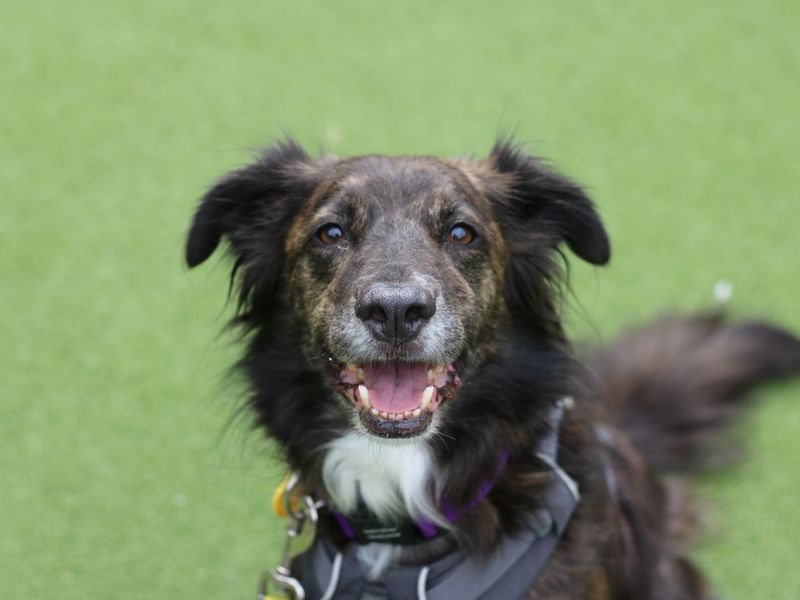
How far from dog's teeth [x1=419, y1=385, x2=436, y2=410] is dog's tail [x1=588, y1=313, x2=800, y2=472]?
1307 mm

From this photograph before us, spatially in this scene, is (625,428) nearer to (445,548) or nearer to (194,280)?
(445,548)

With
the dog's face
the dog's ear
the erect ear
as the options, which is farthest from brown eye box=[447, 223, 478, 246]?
the dog's ear

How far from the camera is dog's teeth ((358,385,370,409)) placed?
254 cm

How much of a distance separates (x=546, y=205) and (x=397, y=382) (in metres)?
0.80

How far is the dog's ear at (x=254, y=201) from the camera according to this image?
2.96m

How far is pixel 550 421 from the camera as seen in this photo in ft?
9.47

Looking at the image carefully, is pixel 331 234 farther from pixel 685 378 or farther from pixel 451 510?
pixel 685 378

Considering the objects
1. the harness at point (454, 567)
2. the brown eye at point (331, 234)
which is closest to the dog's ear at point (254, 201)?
the brown eye at point (331, 234)

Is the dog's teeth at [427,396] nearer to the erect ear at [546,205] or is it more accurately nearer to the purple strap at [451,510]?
the purple strap at [451,510]

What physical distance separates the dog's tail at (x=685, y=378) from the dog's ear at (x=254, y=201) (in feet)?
4.74

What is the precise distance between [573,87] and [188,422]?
289 centimetres

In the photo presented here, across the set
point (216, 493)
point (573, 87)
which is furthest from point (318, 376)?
point (573, 87)

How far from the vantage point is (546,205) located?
3.02 metres

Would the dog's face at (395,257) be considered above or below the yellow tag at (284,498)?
above
